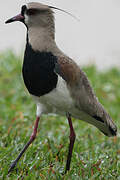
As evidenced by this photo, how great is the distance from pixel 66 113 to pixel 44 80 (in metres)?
0.42

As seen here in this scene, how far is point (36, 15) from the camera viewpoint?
4199 mm

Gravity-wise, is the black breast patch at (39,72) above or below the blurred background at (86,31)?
above


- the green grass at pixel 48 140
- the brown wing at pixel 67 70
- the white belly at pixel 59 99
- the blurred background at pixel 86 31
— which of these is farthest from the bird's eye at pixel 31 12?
the blurred background at pixel 86 31

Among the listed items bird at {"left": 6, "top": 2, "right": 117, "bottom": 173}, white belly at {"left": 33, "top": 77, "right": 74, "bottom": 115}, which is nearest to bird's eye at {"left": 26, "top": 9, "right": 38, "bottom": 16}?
bird at {"left": 6, "top": 2, "right": 117, "bottom": 173}

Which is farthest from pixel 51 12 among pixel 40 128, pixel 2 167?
pixel 40 128

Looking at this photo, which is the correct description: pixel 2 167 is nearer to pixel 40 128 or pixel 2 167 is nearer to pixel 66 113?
pixel 66 113

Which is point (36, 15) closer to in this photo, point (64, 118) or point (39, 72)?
point (39, 72)

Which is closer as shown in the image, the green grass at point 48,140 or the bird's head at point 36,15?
the bird's head at point 36,15

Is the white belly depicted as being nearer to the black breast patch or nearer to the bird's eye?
the black breast patch

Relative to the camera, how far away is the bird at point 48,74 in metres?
4.07

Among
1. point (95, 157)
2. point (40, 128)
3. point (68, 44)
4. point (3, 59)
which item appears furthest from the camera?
point (68, 44)

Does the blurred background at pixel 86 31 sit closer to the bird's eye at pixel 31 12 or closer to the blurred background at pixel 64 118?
the blurred background at pixel 64 118

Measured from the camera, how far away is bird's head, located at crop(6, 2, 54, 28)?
4.18 metres

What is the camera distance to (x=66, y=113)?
4.28 metres
